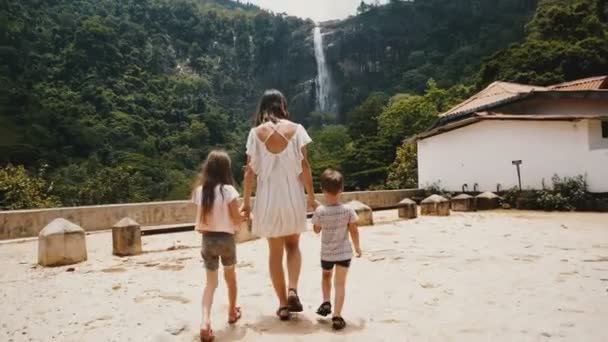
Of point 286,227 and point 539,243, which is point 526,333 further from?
point 539,243

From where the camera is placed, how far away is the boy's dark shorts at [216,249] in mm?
3492

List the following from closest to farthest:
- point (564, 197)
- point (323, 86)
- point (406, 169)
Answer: point (564, 197) → point (406, 169) → point (323, 86)

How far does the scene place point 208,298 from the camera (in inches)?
134

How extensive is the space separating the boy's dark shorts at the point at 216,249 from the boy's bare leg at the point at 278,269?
33 cm

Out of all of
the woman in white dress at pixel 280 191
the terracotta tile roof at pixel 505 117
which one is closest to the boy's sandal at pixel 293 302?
the woman in white dress at pixel 280 191

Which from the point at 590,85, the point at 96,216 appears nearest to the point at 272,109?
the point at 96,216

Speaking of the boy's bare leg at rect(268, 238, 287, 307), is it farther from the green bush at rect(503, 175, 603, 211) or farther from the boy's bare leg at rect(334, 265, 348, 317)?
the green bush at rect(503, 175, 603, 211)

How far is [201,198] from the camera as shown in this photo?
11.6 ft

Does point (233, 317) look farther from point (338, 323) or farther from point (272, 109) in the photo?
point (272, 109)

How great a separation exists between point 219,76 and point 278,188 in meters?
105

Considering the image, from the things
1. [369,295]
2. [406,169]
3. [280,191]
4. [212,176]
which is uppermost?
[406,169]

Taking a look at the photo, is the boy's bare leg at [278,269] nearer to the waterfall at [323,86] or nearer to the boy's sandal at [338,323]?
the boy's sandal at [338,323]

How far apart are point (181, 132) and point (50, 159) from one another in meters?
30.7

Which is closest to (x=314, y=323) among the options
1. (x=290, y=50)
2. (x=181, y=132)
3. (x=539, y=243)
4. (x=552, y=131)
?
(x=539, y=243)
